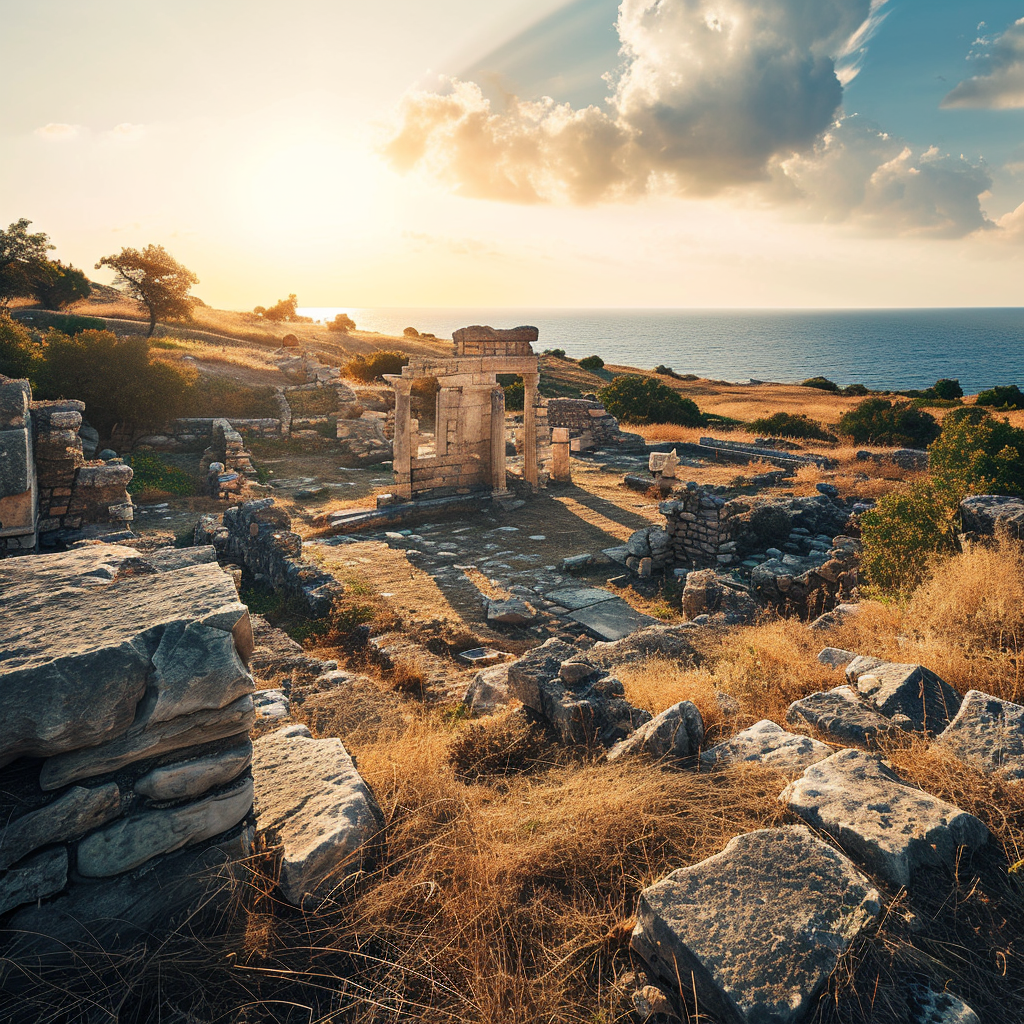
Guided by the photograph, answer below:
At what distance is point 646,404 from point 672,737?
24.4 meters

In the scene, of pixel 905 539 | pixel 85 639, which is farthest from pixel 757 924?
pixel 905 539

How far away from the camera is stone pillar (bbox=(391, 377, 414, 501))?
14102 millimetres

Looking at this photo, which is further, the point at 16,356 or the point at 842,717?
the point at 16,356

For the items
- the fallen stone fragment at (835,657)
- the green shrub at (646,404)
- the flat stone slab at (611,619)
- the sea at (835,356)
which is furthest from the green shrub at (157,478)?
the sea at (835,356)

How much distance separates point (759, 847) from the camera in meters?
2.72

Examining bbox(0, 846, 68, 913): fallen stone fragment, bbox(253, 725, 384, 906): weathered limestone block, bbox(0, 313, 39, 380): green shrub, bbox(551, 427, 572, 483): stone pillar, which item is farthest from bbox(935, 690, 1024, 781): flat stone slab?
bbox(0, 313, 39, 380): green shrub

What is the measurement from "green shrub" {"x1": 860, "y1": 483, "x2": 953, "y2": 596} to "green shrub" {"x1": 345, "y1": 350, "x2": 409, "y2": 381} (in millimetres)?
25909

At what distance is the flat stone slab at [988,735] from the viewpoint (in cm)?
323

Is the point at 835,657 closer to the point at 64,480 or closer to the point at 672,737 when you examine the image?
the point at 672,737

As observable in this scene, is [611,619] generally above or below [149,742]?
below

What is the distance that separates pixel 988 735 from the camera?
3.40 meters

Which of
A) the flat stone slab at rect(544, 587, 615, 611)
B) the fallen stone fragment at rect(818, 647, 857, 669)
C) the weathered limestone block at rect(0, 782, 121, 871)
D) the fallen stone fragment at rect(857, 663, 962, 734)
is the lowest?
the flat stone slab at rect(544, 587, 615, 611)

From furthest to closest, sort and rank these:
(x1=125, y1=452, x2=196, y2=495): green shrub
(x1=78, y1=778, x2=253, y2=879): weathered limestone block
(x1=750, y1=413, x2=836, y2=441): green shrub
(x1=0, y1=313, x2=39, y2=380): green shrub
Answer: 1. (x1=750, y1=413, x2=836, y2=441): green shrub
2. (x1=0, y1=313, x2=39, y2=380): green shrub
3. (x1=125, y1=452, x2=196, y2=495): green shrub
4. (x1=78, y1=778, x2=253, y2=879): weathered limestone block

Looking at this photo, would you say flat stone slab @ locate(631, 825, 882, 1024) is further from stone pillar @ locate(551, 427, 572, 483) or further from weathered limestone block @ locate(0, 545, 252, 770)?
stone pillar @ locate(551, 427, 572, 483)
